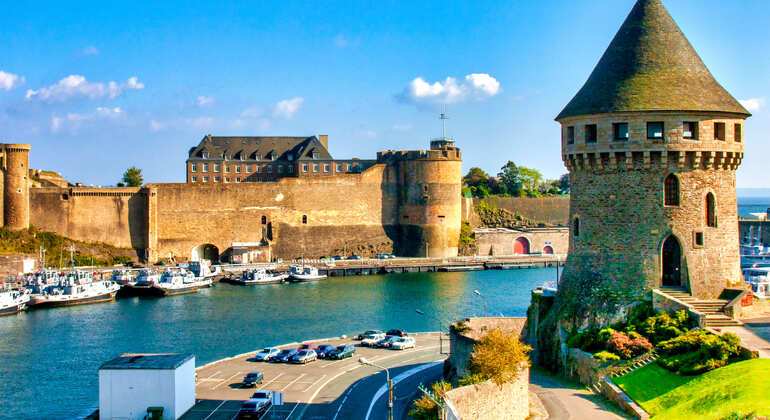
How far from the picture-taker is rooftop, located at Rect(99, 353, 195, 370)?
26859mm

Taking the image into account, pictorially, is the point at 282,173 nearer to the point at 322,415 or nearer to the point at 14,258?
the point at 14,258

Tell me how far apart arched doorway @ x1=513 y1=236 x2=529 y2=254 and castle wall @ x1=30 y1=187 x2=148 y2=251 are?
3897 centimetres

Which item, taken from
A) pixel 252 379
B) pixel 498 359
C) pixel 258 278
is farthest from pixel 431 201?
pixel 498 359

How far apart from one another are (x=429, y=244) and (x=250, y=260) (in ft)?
57.6

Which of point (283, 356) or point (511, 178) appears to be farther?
point (511, 178)

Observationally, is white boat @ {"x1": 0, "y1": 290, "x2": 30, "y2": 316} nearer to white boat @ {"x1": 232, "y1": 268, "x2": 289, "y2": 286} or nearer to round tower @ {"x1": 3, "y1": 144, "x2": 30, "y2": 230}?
round tower @ {"x1": 3, "y1": 144, "x2": 30, "y2": 230}

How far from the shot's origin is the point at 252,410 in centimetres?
2569

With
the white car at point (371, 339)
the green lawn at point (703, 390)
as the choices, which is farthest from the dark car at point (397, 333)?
the green lawn at point (703, 390)

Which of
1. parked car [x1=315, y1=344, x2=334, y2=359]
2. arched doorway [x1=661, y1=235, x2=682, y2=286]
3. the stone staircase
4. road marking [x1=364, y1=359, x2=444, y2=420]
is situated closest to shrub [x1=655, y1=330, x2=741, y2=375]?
the stone staircase

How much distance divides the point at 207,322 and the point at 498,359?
32.4m

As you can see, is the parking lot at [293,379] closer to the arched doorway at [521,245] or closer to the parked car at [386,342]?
the parked car at [386,342]

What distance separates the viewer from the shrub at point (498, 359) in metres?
19.6

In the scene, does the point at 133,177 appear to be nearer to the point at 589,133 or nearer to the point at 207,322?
the point at 207,322

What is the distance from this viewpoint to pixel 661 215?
2259 centimetres
